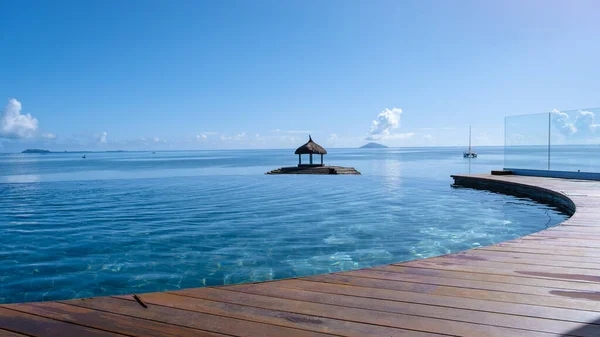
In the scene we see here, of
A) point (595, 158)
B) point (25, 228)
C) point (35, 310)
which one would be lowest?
point (25, 228)

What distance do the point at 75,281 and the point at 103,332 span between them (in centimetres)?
403

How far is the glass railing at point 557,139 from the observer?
471 inches

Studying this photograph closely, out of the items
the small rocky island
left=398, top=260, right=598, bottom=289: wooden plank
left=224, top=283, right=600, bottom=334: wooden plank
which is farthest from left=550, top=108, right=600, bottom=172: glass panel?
the small rocky island

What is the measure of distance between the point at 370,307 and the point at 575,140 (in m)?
13.2

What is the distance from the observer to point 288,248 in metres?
7.06

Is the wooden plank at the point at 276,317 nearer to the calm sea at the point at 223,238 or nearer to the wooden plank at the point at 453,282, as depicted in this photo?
the wooden plank at the point at 453,282

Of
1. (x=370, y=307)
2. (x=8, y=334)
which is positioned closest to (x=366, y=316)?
(x=370, y=307)

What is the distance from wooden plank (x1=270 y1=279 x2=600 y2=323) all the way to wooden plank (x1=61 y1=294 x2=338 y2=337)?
67cm

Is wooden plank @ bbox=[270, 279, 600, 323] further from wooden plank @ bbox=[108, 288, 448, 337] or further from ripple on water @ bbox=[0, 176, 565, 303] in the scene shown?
ripple on water @ bbox=[0, 176, 565, 303]

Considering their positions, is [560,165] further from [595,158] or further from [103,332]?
[103,332]

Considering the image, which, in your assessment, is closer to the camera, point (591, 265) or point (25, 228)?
point (591, 265)

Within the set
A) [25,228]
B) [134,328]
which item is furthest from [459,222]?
[25,228]

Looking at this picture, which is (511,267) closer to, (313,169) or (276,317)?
(276,317)

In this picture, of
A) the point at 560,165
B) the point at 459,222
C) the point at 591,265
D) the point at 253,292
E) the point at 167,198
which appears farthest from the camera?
the point at 167,198
